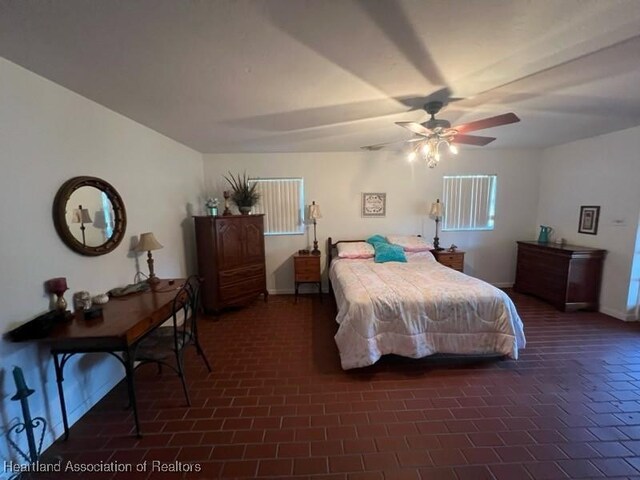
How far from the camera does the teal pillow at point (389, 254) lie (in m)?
3.91

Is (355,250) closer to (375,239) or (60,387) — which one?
(375,239)

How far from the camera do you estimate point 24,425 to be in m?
1.62

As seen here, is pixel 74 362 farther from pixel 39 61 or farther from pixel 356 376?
pixel 356 376

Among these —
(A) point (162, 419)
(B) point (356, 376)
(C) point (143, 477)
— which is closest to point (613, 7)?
(B) point (356, 376)

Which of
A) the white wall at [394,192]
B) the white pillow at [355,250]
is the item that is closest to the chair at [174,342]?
the white pillow at [355,250]

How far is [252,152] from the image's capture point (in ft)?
14.4

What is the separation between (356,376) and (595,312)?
3684 mm

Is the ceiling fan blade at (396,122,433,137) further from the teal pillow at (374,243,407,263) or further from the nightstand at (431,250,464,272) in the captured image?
the nightstand at (431,250,464,272)

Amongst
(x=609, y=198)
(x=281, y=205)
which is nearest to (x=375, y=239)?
(x=281, y=205)

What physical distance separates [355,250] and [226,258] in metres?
1.89

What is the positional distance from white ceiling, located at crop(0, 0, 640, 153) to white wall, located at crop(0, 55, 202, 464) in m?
0.19

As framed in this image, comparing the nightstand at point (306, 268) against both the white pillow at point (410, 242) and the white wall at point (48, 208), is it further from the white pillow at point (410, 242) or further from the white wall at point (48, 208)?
the white wall at point (48, 208)

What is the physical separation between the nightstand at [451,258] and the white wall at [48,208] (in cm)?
403

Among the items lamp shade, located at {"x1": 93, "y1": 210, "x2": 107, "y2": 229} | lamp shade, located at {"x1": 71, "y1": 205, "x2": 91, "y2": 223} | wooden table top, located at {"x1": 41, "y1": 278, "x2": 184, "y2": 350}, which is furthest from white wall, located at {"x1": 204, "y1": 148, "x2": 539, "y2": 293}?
wooden table top, located at {"x1": 41, "y1": 278, "x2": 184, "y2": 350}
